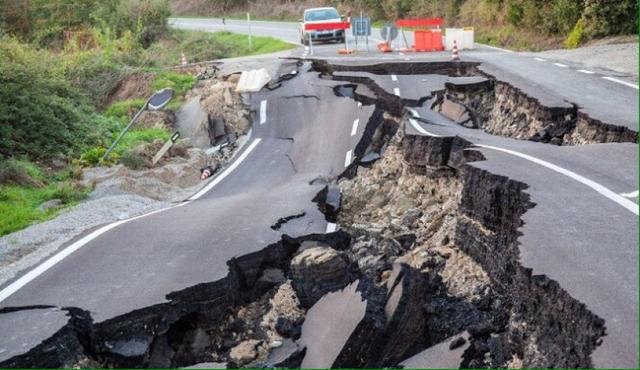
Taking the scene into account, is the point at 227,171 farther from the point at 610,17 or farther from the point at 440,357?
the point at 610,17

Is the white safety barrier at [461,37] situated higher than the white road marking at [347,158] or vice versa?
the white safety barrier at [461,37]

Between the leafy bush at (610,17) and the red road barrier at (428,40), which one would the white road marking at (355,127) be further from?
the leafy bush at (610,17)

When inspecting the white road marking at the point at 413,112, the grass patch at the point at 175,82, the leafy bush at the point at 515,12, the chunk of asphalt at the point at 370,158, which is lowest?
the chunk of asphalt at the point at 370,158

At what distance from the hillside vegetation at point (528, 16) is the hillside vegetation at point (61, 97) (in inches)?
367

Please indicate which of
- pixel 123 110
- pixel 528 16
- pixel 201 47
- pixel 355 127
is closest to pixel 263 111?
pixel 355 127

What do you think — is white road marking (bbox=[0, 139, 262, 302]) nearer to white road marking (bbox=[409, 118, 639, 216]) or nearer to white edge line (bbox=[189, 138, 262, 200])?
white edge line (bbox=[189, 138, 262, 200])

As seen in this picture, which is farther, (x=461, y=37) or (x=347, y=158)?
(x=461, y=37)

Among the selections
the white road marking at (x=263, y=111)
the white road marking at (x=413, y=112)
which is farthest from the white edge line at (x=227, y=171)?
the white road marking at (x=413, y=112)

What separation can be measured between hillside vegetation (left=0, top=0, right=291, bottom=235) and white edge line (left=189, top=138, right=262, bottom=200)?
232cm

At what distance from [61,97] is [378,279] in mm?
14303

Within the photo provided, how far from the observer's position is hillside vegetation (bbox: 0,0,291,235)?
1385cm

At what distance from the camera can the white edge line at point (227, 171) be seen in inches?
532

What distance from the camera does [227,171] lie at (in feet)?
49.2

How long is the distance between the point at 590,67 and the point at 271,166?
9225 mm
